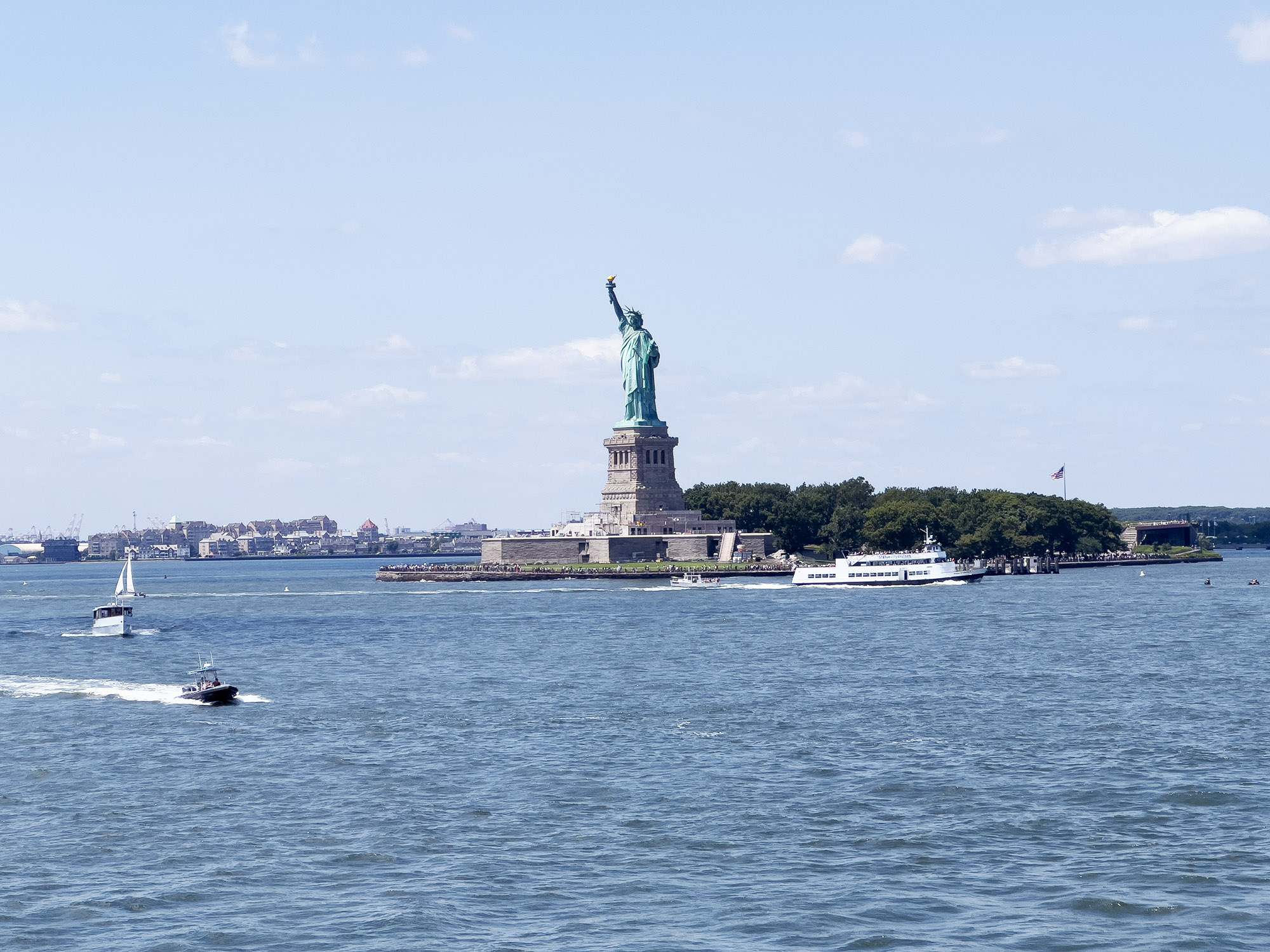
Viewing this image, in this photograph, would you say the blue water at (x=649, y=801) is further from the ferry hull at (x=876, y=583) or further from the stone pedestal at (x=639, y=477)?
the stone pedestal at (x=639, y=477)

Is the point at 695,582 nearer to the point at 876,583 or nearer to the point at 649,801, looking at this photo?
the point at 876,583

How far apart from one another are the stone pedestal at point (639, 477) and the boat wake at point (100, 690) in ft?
399

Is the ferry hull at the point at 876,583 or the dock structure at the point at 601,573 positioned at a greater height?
the dock structure at the point at 601,573

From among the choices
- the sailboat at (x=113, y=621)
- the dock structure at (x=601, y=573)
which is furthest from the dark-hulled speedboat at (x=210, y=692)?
the dock structure at (x=601, y=573)

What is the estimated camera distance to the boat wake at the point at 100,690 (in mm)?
67188

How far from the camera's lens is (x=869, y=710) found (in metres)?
59.9

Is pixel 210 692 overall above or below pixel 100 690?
above

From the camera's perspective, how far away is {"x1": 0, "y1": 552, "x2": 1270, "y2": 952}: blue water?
1243 inches

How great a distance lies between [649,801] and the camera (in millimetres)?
42500

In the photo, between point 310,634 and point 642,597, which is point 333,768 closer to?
point 310,634

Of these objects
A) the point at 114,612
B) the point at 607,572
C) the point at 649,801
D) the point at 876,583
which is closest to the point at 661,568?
the point at 607,572

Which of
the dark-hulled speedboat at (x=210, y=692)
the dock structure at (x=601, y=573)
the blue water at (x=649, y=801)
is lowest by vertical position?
the blue water at (x=649, y=801)

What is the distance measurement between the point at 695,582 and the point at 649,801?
402 ft

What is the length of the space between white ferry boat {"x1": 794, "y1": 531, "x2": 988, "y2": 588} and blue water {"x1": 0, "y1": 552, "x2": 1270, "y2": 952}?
7284cm
